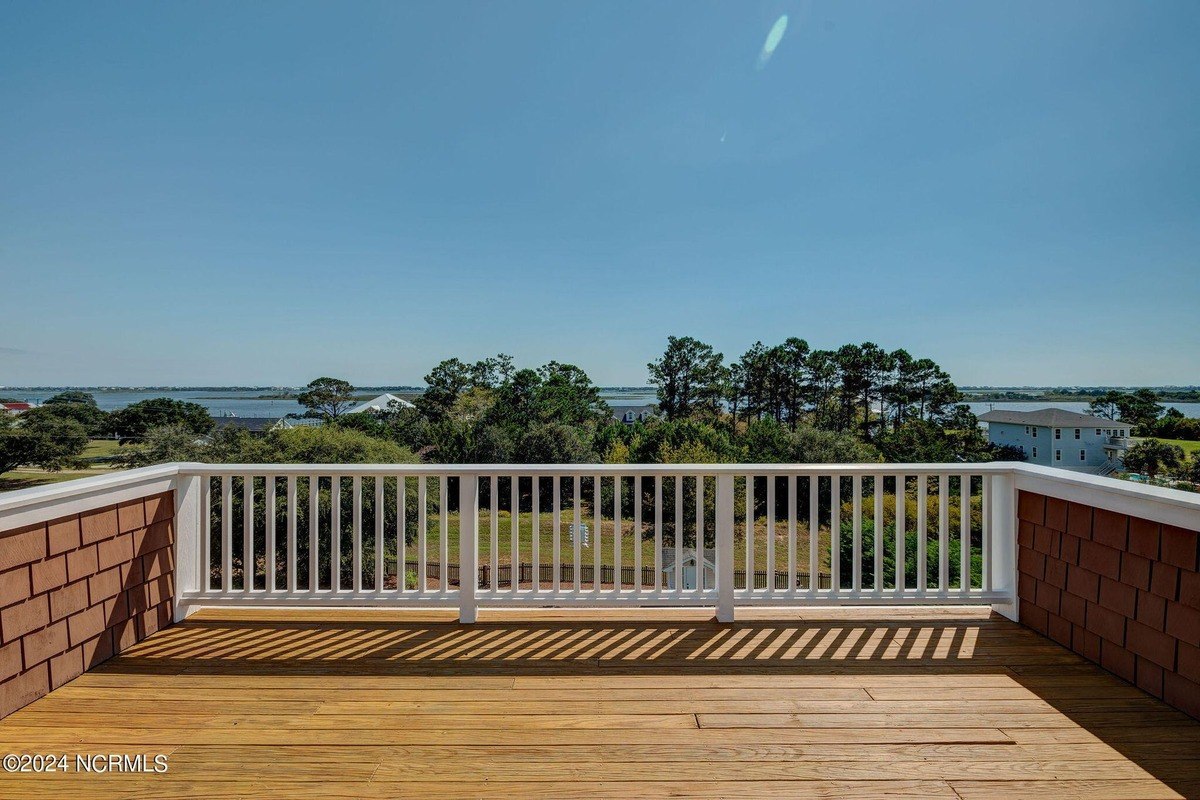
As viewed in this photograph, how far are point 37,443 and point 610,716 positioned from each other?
12.2 m

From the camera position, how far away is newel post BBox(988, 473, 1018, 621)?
Result: 2.78m

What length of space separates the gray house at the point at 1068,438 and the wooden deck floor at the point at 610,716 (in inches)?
207

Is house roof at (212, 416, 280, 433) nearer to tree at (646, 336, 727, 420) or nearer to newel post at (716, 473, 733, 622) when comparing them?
tree at (646, 336, 727, 420)

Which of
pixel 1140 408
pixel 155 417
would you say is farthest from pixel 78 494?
pixel 155 417

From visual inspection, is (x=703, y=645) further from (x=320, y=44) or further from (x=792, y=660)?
(x=320, y=44)

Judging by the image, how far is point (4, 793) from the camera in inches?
58.0

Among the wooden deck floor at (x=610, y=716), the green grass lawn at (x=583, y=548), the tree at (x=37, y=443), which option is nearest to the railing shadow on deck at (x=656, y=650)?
the wooden deck floor at (x=610, y=716)

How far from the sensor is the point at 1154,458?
568 centimetres

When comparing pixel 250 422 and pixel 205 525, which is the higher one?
pixel 205 525

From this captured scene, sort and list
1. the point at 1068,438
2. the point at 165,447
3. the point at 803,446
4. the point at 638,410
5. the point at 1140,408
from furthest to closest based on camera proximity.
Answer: the point at 638,410
the point at 803,446
the point at 165,447
the point at 1068,438
the point at 1140,408

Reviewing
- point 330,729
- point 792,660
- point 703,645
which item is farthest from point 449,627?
point 792,660

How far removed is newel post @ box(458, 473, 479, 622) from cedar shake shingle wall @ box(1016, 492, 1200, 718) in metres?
2.87

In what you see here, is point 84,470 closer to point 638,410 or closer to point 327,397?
point 327,397

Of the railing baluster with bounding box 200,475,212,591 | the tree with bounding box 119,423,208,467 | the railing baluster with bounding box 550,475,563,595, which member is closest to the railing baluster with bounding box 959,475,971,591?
the railing baluster with bounding box 550,475,563,595
